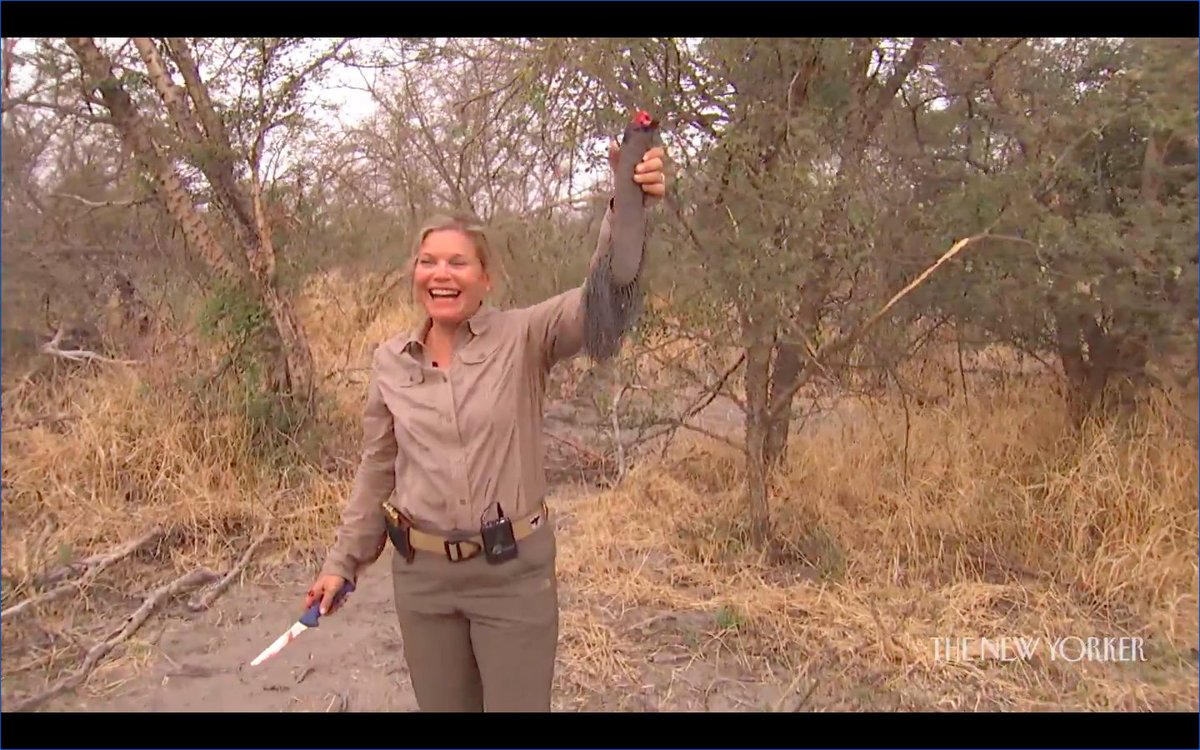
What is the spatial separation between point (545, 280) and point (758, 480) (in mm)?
1724

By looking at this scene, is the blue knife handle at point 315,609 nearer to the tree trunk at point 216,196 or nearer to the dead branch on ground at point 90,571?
the dead branch on ground at point 90,571

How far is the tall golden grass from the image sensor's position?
2635 mm

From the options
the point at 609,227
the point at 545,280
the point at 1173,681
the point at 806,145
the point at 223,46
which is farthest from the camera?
the point at 545,280

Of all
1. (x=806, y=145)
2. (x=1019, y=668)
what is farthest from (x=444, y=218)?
(x=1019, y=668)

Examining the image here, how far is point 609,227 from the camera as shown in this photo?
5.09ft

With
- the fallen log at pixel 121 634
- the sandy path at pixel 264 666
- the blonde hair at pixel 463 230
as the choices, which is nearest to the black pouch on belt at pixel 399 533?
the blonde hair at pixel 463 230

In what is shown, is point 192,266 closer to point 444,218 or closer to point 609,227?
point 444,218

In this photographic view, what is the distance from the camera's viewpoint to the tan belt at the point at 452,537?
1686 mm

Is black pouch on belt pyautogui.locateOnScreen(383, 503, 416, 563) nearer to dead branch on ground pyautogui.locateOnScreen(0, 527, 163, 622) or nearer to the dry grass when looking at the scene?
the dry grass

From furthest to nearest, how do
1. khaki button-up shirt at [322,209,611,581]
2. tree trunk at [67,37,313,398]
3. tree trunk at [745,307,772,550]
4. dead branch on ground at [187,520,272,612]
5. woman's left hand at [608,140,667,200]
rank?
tree trunk at [67,37,313,398]
tree trunk at [745,307,772,550]
dead branch on ground at [187,520,272,612]
khaki button-up shirt at [322,209,611,581]
woman's left hand at [608,140,667,200]

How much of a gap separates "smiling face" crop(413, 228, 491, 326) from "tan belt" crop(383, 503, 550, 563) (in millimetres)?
438

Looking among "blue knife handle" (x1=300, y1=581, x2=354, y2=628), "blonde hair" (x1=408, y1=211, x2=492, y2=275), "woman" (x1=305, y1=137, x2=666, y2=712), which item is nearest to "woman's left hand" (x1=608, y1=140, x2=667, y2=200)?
"woman" (x1=305, y1=137, x2=666, y2=712)

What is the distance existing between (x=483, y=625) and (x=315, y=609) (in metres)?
0.41

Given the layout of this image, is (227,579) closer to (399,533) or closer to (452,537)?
(399,533)
